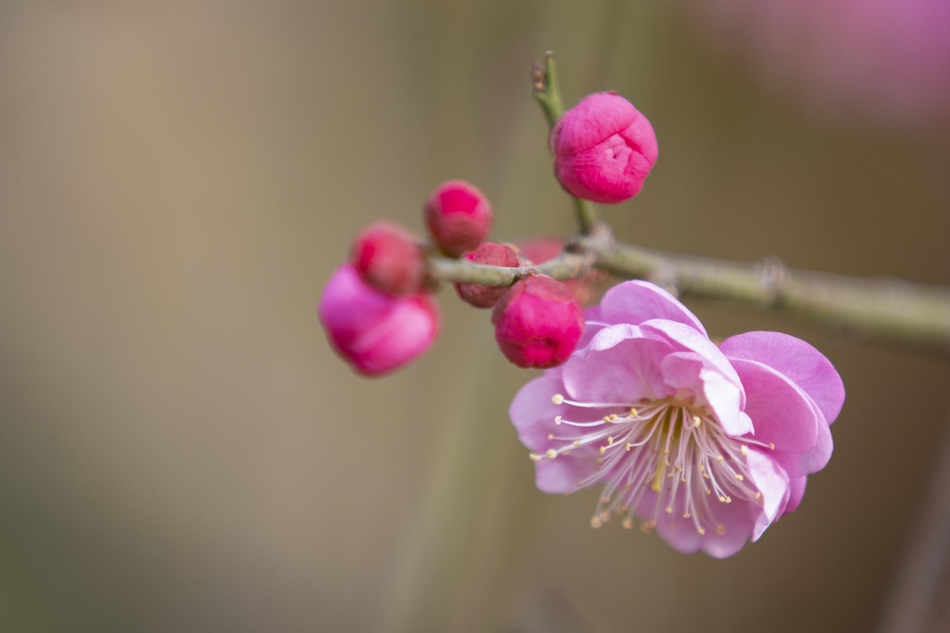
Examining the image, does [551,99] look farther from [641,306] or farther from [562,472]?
[562,472]

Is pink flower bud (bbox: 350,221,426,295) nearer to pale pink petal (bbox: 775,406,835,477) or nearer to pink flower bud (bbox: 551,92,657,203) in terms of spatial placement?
pink flower bud (bbox: 551,92,657,203)

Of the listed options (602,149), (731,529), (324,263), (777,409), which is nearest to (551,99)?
(602,149)

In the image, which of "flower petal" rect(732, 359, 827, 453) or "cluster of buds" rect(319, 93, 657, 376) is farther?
"flower petal" rect(732, 359, 827, 453)

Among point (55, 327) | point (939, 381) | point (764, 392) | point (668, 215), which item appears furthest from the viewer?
point (55, 327)

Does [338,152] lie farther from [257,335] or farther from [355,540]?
[355,540]

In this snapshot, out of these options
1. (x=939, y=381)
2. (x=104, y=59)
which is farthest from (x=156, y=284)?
(x=939, y=381)

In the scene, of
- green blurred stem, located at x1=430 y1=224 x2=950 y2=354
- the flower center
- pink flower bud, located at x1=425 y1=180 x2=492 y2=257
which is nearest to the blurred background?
green blurred stem, located at x1=430 y1=224 x2=950 y2=354
